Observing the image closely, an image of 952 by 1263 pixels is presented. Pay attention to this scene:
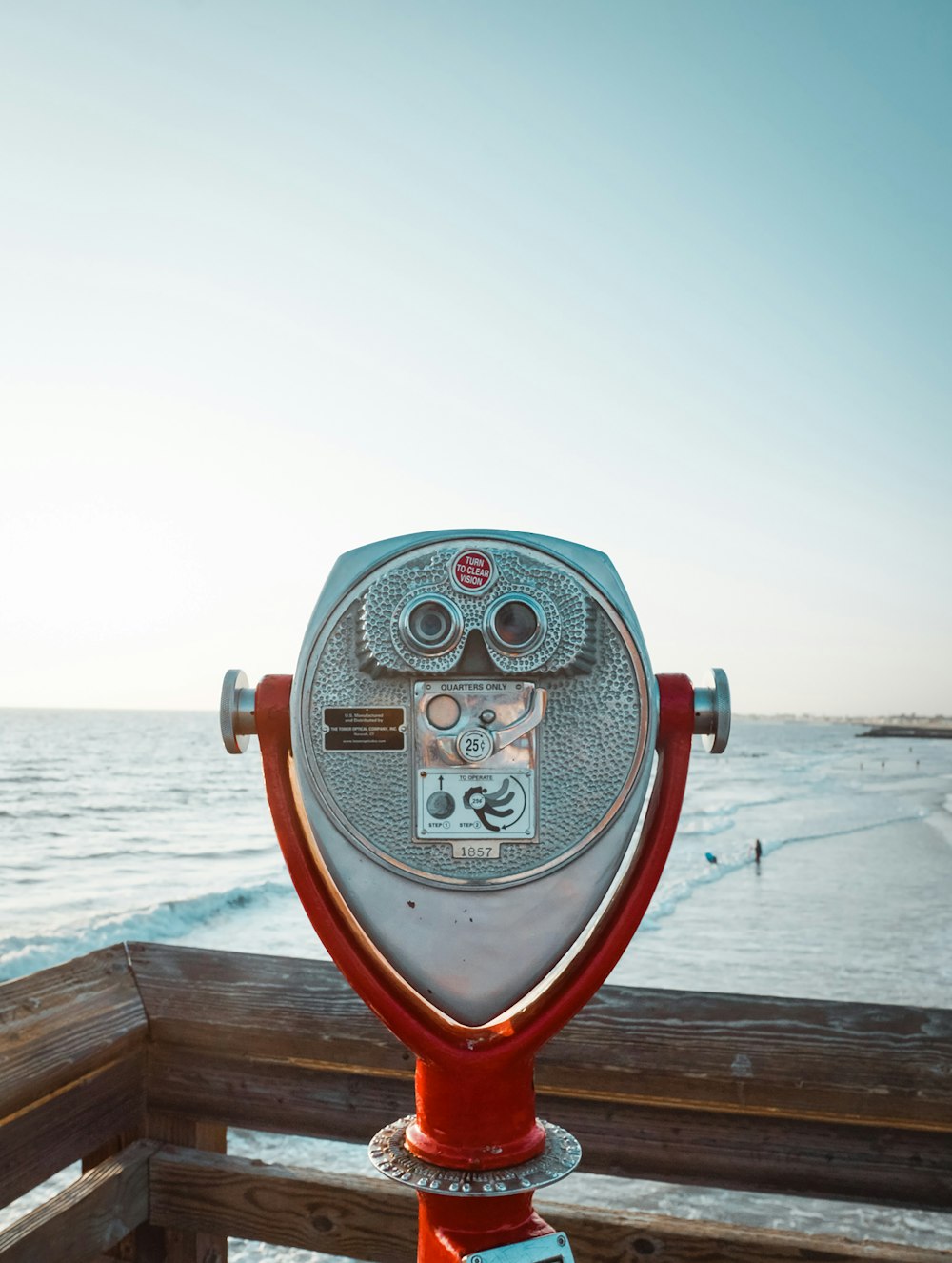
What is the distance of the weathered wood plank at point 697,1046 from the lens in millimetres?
1540

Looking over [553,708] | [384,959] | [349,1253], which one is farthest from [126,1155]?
[553,708]

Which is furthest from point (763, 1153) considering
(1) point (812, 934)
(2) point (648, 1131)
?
(1) point (812, 934)

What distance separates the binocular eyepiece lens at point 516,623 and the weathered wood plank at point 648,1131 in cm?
91

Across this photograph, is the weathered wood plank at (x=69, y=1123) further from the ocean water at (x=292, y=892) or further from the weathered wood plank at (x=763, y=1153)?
the ocean water at (x=292, y=892)

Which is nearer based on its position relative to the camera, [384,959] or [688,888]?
[384,959]

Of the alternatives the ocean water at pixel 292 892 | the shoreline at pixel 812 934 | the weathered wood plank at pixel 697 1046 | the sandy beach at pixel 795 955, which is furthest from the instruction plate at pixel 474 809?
the shoreline at pixel 812 934

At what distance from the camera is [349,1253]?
1.64 m

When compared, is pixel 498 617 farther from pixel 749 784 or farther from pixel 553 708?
pixel 749 784

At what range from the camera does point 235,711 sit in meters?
1.15

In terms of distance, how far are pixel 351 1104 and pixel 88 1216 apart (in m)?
0.42

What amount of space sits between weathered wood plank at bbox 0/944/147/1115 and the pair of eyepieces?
918 millimetres

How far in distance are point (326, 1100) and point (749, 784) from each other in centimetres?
2868

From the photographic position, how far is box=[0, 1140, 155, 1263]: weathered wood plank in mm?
1464

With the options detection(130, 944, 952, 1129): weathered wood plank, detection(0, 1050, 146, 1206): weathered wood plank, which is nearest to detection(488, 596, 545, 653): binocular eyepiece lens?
detection(130, 944, 952, 1129): weathered wood plank
